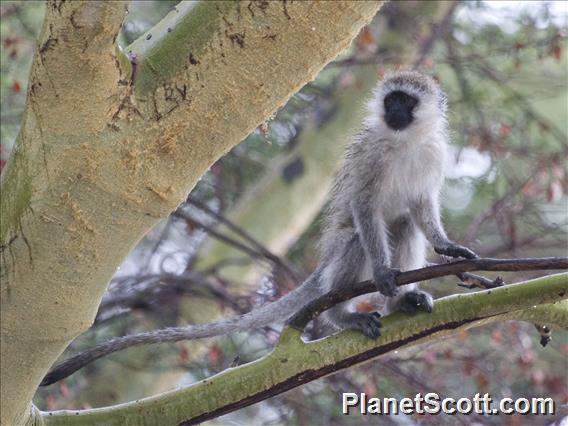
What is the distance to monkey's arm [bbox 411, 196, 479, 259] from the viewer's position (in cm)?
412

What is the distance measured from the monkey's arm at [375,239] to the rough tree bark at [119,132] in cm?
140

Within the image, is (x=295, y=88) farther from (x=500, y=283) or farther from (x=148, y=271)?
(x=148, y=271)

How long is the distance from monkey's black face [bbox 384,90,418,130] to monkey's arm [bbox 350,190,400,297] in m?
0.49

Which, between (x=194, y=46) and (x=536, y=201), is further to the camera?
(x=536, y=201)

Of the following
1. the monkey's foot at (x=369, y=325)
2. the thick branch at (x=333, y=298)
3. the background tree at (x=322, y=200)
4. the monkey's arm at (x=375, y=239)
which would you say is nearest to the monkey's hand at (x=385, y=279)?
the monkey's arm at (x=375, y=239)

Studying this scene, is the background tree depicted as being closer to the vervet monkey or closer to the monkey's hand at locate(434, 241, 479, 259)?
the vervet monkey

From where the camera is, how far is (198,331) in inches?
154

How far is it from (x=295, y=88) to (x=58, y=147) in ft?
2.27

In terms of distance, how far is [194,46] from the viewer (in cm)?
249

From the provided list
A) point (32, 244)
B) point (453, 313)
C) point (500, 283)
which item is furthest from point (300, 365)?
point (32, 244)

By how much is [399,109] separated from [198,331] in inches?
69.9

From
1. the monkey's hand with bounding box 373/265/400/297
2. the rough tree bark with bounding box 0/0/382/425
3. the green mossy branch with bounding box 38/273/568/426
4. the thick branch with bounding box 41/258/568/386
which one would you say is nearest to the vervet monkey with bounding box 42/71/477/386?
the monkey's hand with bounding box 373/265/400/297

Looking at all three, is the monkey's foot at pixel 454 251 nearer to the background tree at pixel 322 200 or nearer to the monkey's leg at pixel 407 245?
the monkey's leg at pixel 407 245

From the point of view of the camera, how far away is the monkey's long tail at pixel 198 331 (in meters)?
3.32
